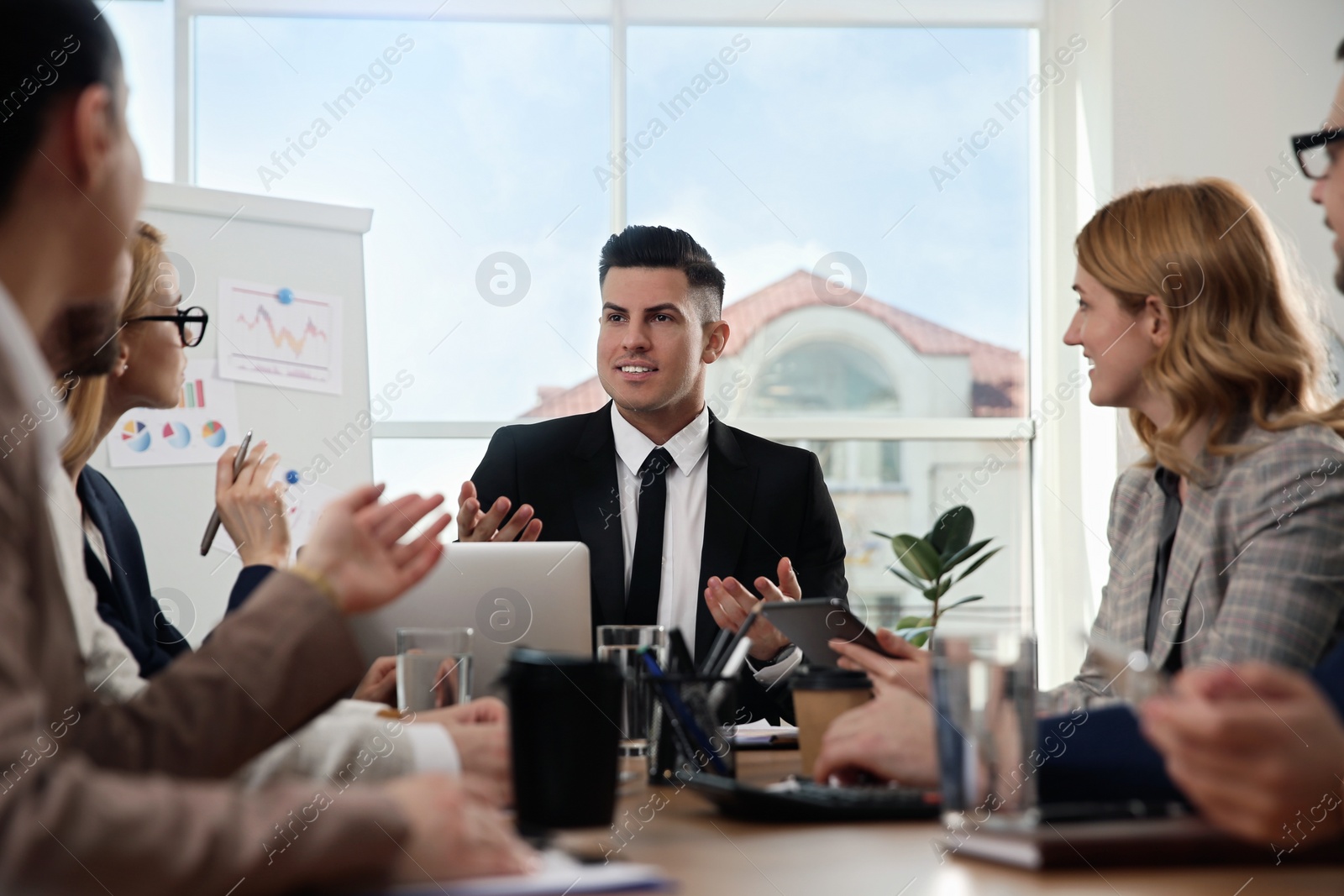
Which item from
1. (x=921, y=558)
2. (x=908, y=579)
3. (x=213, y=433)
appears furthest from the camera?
(x=908, y=579)

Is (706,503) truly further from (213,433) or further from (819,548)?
(213,433)

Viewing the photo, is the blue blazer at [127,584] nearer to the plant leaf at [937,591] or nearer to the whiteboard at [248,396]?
the whiteboard at [248,396]

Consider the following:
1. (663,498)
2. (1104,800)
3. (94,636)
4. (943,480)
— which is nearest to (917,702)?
(1104,800)

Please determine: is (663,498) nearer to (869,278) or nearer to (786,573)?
(786,573)

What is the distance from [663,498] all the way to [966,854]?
6.78 feet

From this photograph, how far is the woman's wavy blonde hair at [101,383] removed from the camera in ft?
6.21

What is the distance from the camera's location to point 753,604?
204 centimetres

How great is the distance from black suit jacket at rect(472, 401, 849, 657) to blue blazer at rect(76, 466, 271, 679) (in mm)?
977

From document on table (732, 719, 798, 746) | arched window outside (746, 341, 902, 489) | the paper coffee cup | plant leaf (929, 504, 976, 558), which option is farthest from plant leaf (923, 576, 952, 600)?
the paper coffee cup

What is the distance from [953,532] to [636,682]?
3.00 m

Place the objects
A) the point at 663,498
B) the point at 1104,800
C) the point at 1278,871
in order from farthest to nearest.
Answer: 1. the point at 663,498
2. the point at 1104,800
3. the point at 1278,871

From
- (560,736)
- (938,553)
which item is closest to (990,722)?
(560,736)

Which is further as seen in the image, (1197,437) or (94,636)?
(1197,437)

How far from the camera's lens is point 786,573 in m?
2.27
